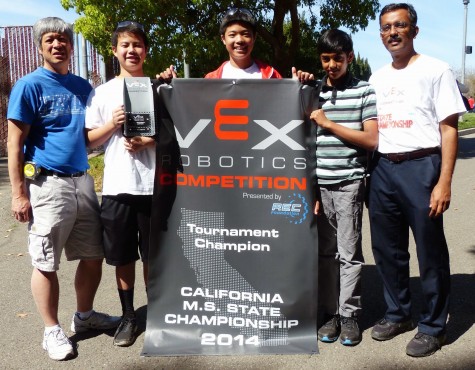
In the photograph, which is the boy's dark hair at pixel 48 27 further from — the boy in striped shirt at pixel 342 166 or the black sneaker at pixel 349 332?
the black sneaker at pixel 349 332

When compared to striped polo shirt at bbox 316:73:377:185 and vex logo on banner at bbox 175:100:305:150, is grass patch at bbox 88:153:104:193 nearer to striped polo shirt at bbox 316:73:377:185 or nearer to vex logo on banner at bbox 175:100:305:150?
vex logo on banner at bbox 175:100:305:150

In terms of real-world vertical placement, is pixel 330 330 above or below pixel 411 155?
below

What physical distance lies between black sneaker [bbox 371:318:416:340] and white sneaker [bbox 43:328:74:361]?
2031 mm

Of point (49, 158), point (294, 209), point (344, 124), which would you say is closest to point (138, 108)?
point (49, 158)

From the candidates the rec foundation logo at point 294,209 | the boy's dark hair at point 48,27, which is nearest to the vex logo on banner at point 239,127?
the rec foundation logo at point 294,209

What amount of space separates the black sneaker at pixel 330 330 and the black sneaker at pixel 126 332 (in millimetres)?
1282

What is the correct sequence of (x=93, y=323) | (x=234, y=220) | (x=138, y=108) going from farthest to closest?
(x=93, y=323) < (x=234, y=220) < (x=138, y=108)

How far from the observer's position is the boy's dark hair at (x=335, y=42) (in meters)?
3.38

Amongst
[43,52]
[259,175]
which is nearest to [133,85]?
[43,52]

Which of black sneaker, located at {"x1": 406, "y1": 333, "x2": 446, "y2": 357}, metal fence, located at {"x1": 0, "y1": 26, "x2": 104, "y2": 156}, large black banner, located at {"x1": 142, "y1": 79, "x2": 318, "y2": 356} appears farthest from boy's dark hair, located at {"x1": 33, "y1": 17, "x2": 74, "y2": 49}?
metal fence, located at {"x1": 0, "y1": 26, "x2": 104, "y2": 156}

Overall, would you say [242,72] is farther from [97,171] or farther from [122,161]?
[97,171]

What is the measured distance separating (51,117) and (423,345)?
2758 mm

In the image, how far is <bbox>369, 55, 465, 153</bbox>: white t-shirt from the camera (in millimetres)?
3234

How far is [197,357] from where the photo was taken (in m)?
3.41
